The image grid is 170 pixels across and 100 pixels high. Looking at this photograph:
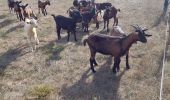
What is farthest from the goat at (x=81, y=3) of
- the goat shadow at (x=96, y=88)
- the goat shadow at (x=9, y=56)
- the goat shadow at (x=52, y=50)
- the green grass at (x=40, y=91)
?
the green grass at (x=40, y=91)

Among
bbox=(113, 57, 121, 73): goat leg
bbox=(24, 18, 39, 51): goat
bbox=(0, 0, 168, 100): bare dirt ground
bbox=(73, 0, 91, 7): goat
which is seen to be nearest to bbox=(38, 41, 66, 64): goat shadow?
bbox=(0, 0, 168, 100): bare dirt ground

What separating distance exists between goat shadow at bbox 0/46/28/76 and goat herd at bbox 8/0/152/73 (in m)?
0.72

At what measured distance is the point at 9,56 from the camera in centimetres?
1580

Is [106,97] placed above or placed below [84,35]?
below

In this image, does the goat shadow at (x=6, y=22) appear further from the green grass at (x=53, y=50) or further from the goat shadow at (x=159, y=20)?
the goat shadow at (x=159, y=20)

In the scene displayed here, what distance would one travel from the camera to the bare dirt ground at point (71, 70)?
40.5ft

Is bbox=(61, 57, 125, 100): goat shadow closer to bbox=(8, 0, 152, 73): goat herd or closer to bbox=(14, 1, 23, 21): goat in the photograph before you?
bbox=(8, 0, 152, 73): goat herd

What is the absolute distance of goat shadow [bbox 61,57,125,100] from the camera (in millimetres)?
12070

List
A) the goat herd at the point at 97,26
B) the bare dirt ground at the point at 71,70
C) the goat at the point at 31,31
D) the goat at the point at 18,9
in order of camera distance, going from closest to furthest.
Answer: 1. the bare dirt ground at the point at 71,70
2. the goat herd at the point at 97,26
3. the goat at the point at 31,31
4. the goat at the point at 18,9

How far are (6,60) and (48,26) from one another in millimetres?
5545

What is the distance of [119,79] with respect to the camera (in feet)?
43.5

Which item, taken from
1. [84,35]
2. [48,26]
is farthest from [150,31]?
[48,26]

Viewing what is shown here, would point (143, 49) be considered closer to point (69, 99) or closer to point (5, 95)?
point (69, 99)

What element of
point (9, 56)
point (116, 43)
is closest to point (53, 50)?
point (9, 56)
